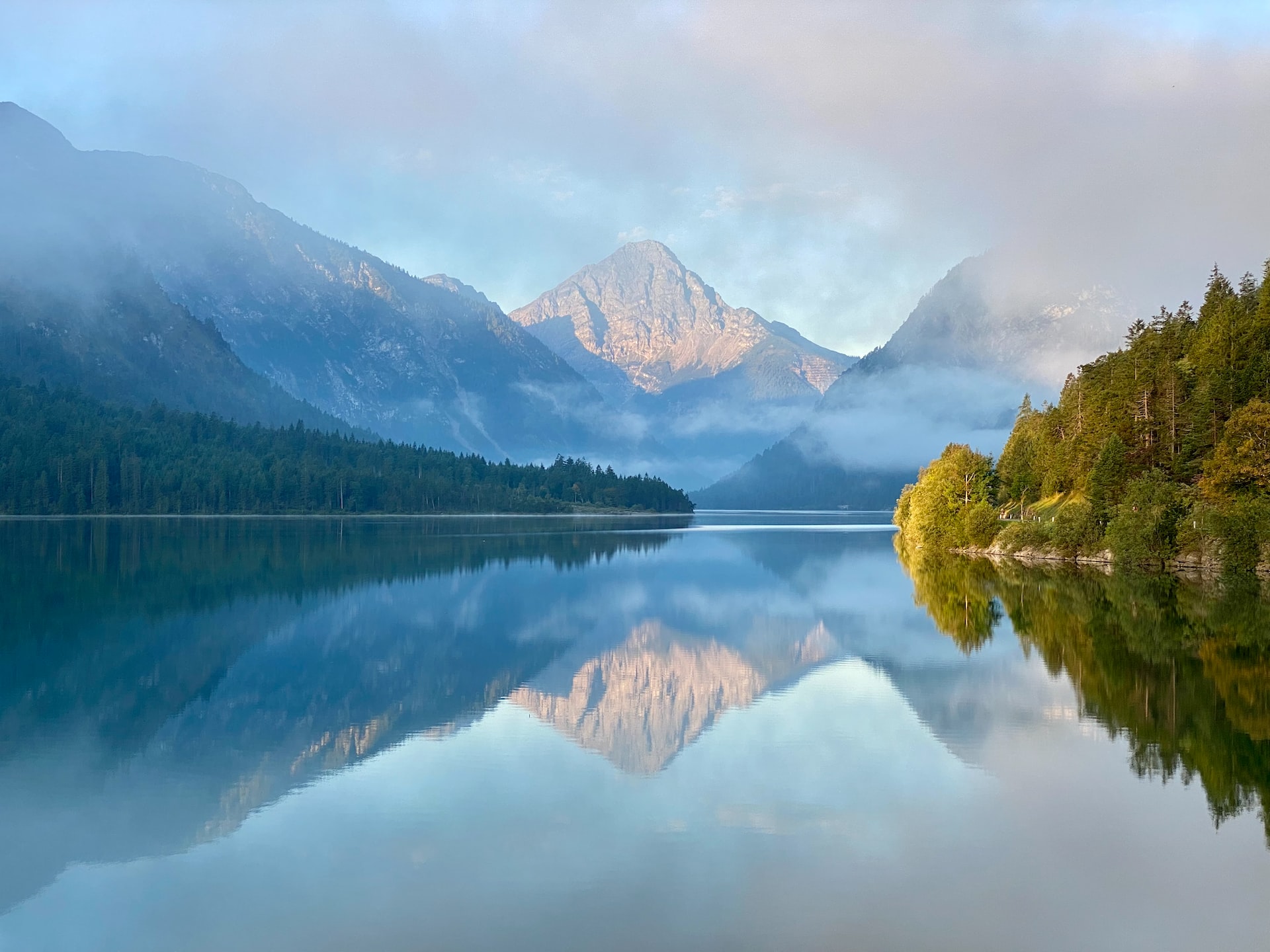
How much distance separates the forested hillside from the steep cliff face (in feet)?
143

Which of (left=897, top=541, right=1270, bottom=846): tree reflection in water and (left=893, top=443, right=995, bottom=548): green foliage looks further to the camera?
(left=893, top=443, right=995, bottom=548): green foliage

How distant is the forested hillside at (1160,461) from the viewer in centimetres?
7425

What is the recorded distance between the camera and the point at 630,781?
21.7 metres

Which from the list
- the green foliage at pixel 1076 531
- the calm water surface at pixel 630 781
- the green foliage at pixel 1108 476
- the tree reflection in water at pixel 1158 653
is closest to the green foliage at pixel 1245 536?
the tree reflection in water at pixel 1158 653

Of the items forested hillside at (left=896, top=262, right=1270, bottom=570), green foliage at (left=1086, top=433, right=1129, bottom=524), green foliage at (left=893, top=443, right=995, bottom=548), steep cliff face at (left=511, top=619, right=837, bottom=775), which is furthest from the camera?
green foliage at (left=893, top=443, right=995, bottom=548)

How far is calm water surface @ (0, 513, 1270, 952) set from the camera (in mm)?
14500

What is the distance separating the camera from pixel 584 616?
5297cm

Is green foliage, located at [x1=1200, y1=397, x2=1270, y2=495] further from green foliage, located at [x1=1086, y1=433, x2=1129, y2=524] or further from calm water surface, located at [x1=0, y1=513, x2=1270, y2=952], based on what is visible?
calm water surface, located at [x1=0, y1=513, x2=1270, y2=952]

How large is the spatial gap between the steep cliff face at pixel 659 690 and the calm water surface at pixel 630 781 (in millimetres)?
195

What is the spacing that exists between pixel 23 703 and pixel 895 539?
126105mm

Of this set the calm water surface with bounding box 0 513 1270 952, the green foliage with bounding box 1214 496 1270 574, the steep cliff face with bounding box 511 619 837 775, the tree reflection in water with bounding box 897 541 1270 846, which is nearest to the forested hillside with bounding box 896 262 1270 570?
the green foliage with bounding box 1214 496 1270 574

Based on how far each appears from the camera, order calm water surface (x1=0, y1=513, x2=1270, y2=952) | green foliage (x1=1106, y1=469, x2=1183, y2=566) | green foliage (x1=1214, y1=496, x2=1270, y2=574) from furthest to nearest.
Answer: green foliage (x1=1106, y1=469, x2=1183, y2=566) → green foliage (x1=1214, y1=496, x2=1270, y2=574) → calm water surface (x1=0, y1=513, x2=1270, y2=952)

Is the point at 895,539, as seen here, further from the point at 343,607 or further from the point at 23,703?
the point at 23,703

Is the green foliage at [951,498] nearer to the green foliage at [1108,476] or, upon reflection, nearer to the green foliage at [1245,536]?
the green foliage at [1108,476]
